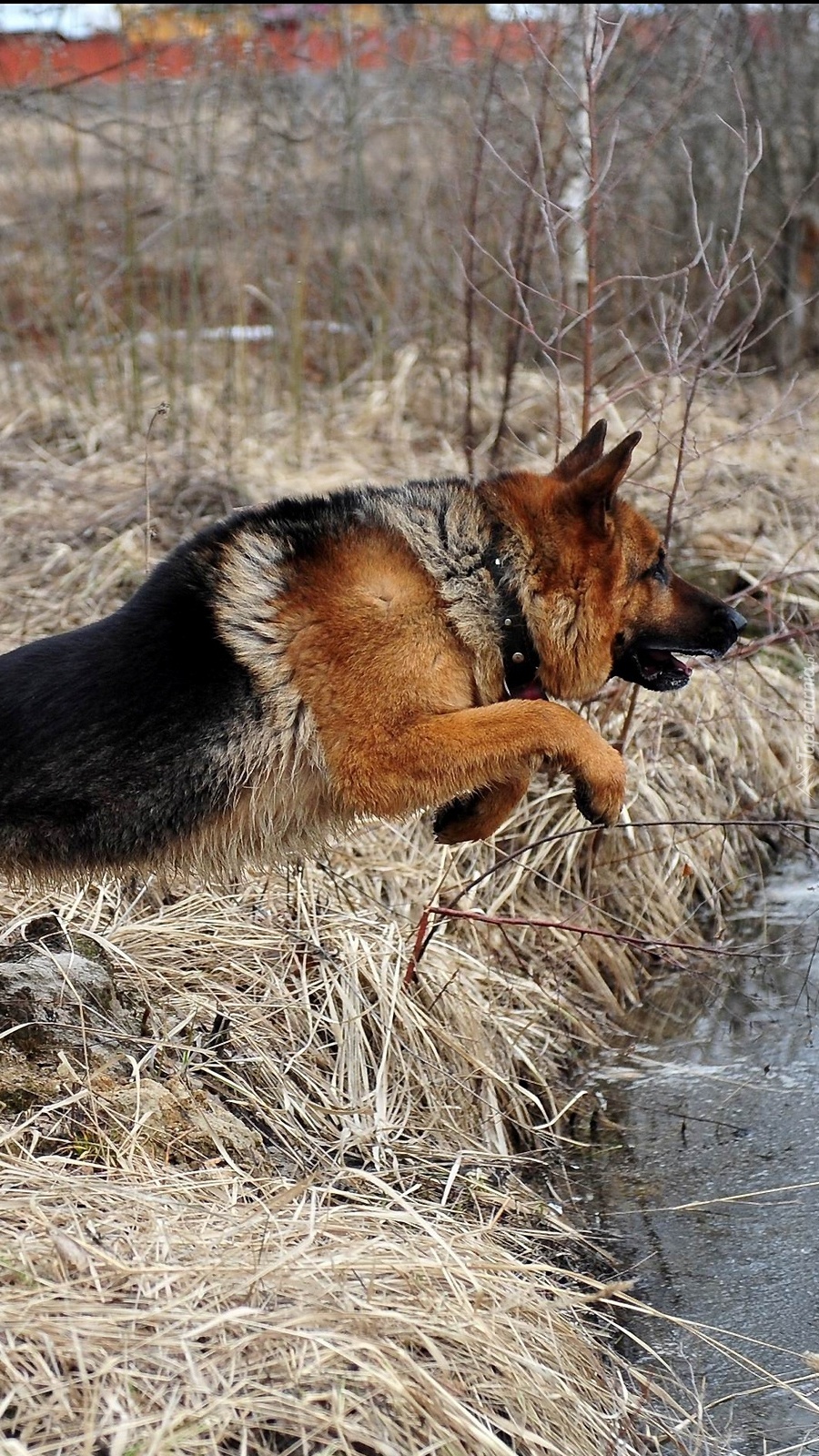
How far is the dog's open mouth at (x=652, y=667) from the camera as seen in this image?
4285 millimetres

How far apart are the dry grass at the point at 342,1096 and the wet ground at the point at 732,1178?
0.55 ft

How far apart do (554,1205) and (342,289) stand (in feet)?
26.5

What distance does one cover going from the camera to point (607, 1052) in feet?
17.3

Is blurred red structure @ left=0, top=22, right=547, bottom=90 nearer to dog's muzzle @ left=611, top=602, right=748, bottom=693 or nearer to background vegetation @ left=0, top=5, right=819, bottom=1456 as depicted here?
background vegetation @ left=0, top=5, right=819, bottom=1456

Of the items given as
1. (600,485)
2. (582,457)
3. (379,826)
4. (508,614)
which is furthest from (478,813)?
(379,826)

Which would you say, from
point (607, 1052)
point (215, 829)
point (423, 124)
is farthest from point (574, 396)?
point (215, 829)

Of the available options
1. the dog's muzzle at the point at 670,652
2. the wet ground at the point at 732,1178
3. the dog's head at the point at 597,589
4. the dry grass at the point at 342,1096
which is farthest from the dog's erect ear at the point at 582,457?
the wet ground at the point at 732,1178

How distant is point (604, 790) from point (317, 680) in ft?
2.80

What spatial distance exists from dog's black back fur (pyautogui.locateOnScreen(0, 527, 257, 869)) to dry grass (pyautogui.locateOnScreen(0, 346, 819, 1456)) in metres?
0.67

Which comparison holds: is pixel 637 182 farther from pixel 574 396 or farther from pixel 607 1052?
pixel 607 1052

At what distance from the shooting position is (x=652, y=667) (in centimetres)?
434

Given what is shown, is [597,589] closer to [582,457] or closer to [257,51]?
[582,457]

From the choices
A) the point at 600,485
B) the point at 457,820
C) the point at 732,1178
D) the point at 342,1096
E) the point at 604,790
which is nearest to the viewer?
the point at 604,790

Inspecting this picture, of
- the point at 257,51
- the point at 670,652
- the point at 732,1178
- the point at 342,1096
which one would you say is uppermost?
the point at 257,51
